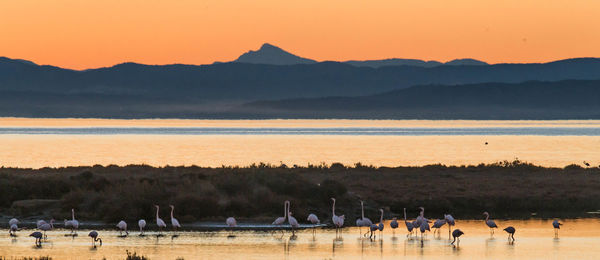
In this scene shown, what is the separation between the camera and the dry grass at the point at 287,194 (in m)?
35.4

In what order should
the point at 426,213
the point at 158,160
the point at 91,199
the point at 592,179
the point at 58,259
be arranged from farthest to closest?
1. the point at 158,160
2. the point at 592,179
3. the point at 426,213
4. the point at 91,199
5. the point at 58,259

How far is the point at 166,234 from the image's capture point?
104ft

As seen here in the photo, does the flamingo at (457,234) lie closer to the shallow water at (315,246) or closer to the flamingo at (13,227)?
the shallow water at (315,246)

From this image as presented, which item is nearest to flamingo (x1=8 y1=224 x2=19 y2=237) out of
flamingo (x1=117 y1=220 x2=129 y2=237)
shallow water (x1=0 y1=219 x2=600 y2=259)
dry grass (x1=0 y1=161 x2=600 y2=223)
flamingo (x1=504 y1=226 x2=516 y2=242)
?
shallow water (x1=0 y1=219 x2=600 y2=259)

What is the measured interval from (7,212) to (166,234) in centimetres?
773

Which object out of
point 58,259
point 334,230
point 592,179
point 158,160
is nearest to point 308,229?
point 334,230

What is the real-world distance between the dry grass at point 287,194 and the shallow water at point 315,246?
10.6ft

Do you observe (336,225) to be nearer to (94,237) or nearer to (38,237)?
(94,237)

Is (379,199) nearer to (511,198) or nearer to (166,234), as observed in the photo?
(511,198)

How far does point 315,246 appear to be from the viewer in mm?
29203

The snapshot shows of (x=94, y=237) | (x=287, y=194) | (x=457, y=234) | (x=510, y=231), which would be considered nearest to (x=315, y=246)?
(x=457, y=234)

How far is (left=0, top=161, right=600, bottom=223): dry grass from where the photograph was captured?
116ft

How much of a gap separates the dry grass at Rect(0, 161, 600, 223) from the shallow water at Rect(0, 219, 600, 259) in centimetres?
324

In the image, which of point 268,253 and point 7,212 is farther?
point 7,212
